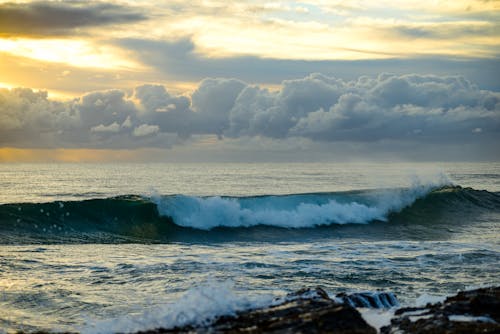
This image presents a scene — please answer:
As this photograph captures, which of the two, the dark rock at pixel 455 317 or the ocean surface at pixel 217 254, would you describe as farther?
the ocean surface at pixel 217 254

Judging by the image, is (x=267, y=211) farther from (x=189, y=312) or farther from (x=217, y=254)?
(x=189, y=312)

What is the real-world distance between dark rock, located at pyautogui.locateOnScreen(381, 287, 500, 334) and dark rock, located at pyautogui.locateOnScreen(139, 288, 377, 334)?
59 cm

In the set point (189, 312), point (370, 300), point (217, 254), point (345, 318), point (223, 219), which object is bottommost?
point (223, 219)

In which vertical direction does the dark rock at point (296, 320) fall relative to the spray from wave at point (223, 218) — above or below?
above

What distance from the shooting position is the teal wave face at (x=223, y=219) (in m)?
21.3

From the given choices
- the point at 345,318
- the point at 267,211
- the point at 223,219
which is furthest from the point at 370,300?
the point at 267,211

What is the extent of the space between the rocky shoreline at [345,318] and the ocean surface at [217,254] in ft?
1.74

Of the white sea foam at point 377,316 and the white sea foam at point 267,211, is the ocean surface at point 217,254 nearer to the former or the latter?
the white sea foam at point 267,211

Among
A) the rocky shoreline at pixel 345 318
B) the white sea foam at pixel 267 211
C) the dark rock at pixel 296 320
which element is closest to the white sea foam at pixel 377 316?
the rocky shoreline at pixel 345 318

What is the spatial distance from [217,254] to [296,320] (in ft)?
32.2

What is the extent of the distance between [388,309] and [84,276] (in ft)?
24.1

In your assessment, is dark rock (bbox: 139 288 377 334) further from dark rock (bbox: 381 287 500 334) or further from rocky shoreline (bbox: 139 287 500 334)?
dark rock (bbox: 381 287 500 334)

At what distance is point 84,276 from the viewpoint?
12172 millimetres

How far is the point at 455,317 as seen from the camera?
283 inches
